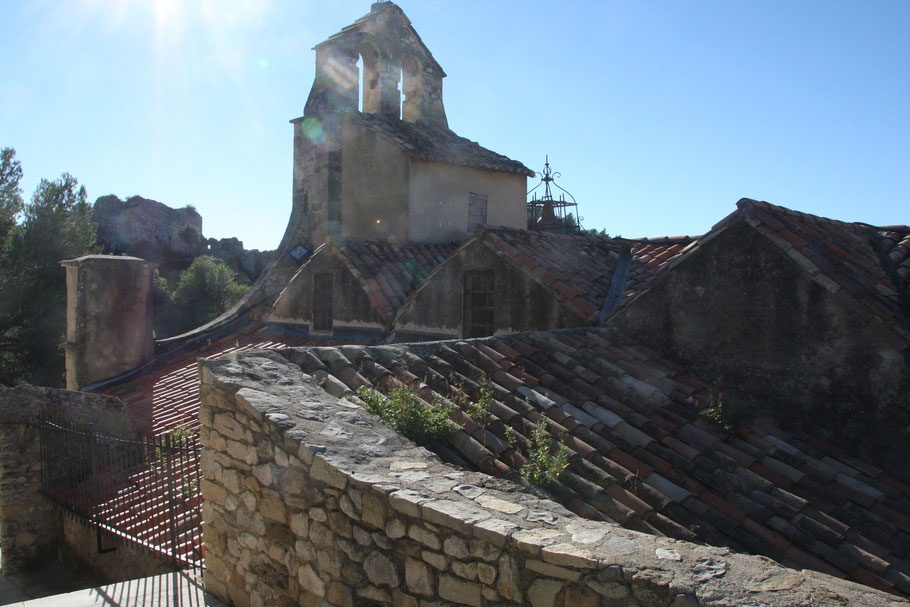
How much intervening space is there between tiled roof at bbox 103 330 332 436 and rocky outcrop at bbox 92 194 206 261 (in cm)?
2052

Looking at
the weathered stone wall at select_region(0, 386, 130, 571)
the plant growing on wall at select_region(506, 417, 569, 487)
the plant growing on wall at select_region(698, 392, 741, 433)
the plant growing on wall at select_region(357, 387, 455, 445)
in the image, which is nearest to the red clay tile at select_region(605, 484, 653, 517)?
the plant growing on wall at select_region(506, 417, 569, 487)

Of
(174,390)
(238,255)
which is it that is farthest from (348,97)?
(238,255)

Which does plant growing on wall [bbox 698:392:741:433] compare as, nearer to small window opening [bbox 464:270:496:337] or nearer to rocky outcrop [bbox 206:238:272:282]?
small window opening [bbox 464:270:496:337]

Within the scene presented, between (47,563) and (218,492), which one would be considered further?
(47,563)

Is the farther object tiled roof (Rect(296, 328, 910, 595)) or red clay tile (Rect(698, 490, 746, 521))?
red clay tile (Rect(698, 490, 746, 521))

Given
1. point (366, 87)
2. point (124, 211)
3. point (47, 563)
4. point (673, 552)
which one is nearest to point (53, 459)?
point (47, 563)

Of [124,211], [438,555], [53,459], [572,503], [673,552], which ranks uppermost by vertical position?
[124,211]

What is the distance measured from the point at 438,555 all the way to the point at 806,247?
5088 millimetres

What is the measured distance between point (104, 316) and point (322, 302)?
405 centimetres

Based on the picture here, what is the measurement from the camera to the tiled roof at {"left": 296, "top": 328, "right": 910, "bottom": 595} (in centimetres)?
427

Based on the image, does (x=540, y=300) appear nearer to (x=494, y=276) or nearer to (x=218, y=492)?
(x=494, y=276)

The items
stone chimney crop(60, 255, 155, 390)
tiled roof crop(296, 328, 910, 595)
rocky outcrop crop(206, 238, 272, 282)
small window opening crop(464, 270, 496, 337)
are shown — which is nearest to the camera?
tiled roof crop(296, 328, 910, 595)

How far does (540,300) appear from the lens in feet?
28.4

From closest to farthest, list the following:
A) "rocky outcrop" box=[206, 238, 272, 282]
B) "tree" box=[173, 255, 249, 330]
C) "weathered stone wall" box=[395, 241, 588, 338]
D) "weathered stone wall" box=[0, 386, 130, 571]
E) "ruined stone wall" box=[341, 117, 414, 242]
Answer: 1. "weathered stone wall" box=[0, 386, 130, 571]
2. "weathered stone wall" box=[395, 241, 588, 338]
3. "ruined stone wall" box=[341, 117, 414, 242]
4. "tree" box=[173, 255, 249, 330]
5. "rocky outcrop" box=[206, 238, 272, 282]
